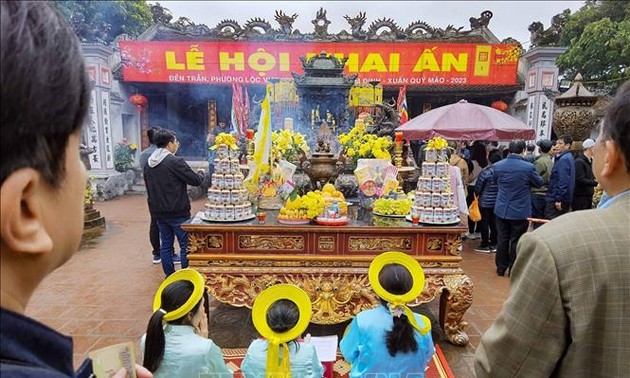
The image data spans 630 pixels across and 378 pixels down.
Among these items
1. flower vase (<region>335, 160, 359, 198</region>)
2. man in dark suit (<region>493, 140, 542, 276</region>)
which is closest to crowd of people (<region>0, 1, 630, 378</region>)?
flower vase (<region>335, 160, 359, 198</region>)

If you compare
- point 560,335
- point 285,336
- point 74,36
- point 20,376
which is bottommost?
point 285,336

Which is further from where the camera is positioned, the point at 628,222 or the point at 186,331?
the point at 186,331

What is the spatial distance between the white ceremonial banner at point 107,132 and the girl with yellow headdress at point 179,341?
356 inches

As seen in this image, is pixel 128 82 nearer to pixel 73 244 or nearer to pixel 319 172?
pixel 319 172

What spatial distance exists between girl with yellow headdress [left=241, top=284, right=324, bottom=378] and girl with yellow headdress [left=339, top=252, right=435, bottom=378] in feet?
0.84

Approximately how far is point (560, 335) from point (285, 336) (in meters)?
1.22

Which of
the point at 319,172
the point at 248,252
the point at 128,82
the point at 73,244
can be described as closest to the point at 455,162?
the point at 319,172

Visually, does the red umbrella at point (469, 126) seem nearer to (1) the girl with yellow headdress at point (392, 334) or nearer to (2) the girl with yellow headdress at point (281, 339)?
(1) the girl with yellow headdress at point (392, 334)

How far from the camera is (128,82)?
37.0 ft

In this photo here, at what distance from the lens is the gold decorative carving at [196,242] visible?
10.2ft

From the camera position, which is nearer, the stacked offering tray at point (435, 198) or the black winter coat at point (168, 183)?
the stacked offering tray at point (435, 198)

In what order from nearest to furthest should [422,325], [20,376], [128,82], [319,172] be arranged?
[20,376] < [422,325] < [319,172] < [128,82]

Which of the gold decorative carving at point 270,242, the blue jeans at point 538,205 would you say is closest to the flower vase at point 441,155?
the gold decorative carving at point 270,242

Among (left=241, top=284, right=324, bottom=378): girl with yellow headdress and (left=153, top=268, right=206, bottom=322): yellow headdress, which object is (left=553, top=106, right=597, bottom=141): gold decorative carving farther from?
(left=153, top=268, right=206, bottom=322): yellow headdress
